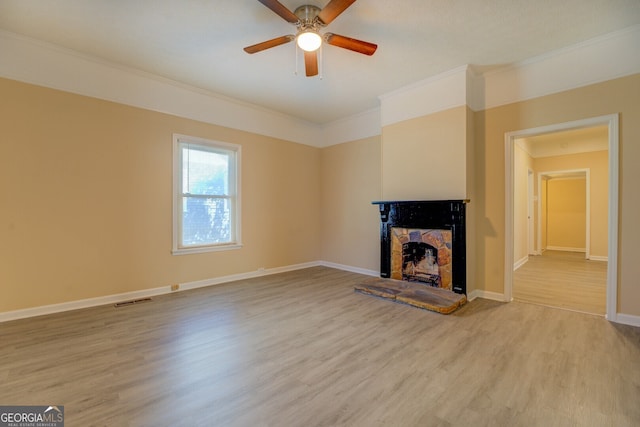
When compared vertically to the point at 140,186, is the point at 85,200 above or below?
below

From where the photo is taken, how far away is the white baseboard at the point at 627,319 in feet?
9.16

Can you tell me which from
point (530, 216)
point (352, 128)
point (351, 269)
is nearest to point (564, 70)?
point (352, 128)

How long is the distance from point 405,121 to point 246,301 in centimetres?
355

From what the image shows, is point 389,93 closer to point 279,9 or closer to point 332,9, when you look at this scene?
point 332,9

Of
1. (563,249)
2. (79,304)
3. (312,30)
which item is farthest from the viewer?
(563,249)

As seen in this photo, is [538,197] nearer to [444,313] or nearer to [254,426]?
[444,313]

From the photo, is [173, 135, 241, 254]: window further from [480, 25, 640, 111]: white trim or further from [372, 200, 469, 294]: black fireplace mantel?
[480, 25, 640, 111]: white trim

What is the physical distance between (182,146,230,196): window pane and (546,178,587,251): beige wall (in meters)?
9.30

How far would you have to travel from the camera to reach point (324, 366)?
6.84 feet

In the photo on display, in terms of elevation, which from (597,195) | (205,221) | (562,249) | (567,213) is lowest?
(562,249)

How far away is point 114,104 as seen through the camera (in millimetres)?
3525

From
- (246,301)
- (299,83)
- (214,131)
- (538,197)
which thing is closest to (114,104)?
(214,131)

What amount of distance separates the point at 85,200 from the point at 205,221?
4.98 feet

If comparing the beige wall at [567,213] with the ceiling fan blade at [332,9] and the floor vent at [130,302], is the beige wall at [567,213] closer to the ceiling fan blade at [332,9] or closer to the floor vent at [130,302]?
the ceiling fan blade at [332,9]
